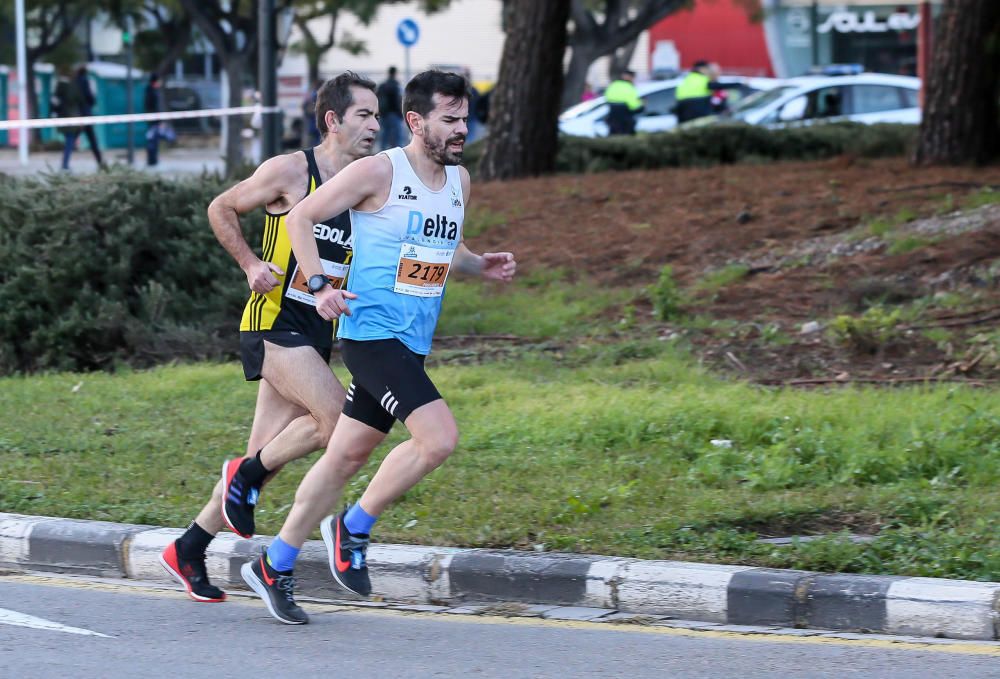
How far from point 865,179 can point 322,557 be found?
959 centimetres

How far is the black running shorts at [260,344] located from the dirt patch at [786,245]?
4210 mm

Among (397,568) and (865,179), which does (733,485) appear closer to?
(397,568)

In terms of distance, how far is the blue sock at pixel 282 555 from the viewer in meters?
5.54

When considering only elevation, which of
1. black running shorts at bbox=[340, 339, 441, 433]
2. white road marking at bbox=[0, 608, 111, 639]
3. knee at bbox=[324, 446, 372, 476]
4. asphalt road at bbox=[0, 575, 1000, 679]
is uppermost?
black running shorts at bbox=[340, 339, 441, 433]

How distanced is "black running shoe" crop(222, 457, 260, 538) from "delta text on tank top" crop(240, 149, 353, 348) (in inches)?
21.3

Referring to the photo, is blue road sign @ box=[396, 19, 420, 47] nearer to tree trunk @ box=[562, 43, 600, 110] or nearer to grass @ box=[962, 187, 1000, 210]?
tree trunk @ box=[562, 43, 600, 110]

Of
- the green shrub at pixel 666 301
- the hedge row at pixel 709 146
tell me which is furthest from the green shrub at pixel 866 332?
the hedge row at pixel 709 146

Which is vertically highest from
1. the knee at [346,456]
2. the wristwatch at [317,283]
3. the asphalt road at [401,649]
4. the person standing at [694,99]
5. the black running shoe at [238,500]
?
the person standing at [694,99]

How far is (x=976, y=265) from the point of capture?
1105cm

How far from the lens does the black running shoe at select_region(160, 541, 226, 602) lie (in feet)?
19.5

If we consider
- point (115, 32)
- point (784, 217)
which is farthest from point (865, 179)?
point (115, 32)

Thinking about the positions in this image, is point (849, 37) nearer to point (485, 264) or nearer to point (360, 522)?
point (485, 264)

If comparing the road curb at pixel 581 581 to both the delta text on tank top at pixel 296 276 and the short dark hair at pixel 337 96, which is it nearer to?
the delta text on tank top at pixel 296 276

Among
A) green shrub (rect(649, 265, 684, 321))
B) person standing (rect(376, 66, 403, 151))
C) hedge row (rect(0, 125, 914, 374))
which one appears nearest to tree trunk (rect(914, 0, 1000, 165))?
green shrub (rect(649, 265, 684, 321))
